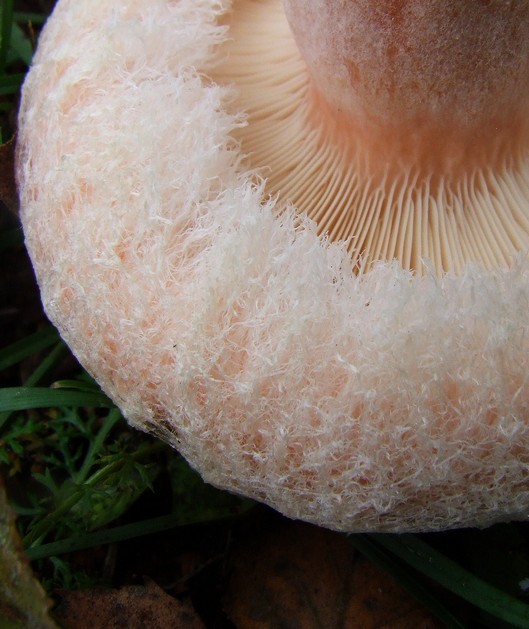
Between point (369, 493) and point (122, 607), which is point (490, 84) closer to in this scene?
point (369, 493)

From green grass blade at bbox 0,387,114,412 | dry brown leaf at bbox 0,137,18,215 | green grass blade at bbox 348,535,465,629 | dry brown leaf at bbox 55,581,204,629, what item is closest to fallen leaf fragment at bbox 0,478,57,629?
dry brown leaf at bbox 55,581,204,629

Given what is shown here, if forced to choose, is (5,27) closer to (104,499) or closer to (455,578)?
(104,499)

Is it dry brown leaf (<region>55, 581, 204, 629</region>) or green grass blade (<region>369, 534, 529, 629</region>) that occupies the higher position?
dry brown leaf (<region>55, 581, 204, 629</region>)

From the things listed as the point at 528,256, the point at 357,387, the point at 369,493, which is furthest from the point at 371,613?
the point at 528,256

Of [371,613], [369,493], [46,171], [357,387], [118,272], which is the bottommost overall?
[371,613]

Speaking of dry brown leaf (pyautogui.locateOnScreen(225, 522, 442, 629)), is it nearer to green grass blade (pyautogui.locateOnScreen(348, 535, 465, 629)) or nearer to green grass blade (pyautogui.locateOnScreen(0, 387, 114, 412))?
green grass blade (pyautogui.locateOnScreen(348, 535, 465, 629))

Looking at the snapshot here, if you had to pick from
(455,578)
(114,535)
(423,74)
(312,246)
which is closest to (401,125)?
(423,74)
